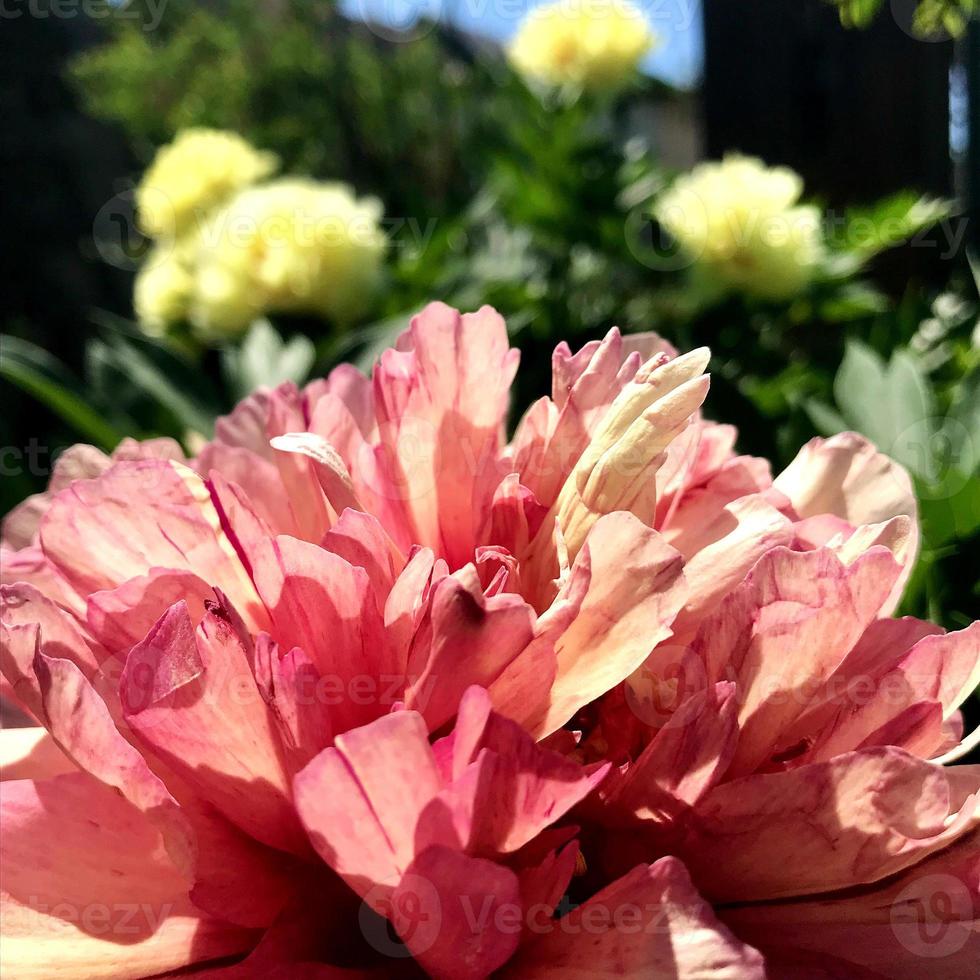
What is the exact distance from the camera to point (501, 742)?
0.18m

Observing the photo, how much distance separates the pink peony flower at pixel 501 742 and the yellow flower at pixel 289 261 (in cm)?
67

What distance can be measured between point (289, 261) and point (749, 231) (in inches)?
15.6

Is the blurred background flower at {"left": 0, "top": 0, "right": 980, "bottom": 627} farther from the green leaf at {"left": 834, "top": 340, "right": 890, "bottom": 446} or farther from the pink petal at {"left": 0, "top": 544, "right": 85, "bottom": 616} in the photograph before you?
the pink petal at {"left": 0, "top": 544, "right": 85, "bottom": 616}

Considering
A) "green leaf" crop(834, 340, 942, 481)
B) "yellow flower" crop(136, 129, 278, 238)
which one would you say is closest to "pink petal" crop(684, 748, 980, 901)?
"green leaf" crop(834, 340, 942, 481)

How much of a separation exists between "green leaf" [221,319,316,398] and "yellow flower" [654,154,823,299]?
37cm

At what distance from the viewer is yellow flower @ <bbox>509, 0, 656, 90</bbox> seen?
117 cm

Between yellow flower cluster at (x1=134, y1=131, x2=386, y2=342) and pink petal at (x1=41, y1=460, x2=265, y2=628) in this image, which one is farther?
yellow flower cluster at (x1=134, y1=131, x2=386, y2=342)

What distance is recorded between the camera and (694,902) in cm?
18

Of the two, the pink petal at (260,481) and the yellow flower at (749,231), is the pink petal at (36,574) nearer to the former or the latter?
the pink petal at (260,481)

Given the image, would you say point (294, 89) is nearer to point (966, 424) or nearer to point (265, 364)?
point (265, 364)

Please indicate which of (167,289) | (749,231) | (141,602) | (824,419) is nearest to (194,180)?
(167,289)

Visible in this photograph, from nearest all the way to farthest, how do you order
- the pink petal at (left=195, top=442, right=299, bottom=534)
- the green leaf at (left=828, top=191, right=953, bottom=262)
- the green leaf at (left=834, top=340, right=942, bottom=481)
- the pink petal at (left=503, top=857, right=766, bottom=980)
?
the pink petal at (left=503, top=857, right=766, bottom=980), the pink petal at (left=195, top=442, right=299, bottom=534), the green leaf at (left=834, top=340, right=942, bottom=481), the green leaf at (left=828, top=191, right=953, bottom=262)

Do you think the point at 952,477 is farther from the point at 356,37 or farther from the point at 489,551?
the point at 356,37

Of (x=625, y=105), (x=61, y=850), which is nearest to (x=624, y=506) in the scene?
(x=61, y=850)
